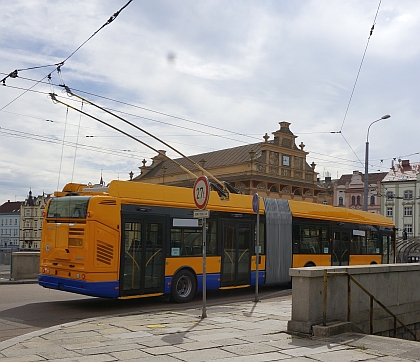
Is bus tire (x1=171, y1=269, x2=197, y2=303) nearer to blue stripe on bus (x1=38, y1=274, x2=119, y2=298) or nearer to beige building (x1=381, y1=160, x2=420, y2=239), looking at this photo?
blue stripe on bus (x1=38, y1=274, x2=119, y2=298)

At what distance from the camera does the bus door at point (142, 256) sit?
13188mm

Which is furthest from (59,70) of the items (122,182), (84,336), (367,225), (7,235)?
(7,235)

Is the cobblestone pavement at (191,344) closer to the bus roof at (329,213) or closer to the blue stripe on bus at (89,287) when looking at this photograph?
the blue stripe on bus at (89,287)

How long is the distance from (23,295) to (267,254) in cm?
725

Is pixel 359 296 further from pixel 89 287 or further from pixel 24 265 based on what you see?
pixel 24 265

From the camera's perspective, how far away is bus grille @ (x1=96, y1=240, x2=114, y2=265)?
1266 cm

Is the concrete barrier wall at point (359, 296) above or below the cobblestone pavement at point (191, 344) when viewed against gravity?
above

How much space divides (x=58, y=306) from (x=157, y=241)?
2.78 meters

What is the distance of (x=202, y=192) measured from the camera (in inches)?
445

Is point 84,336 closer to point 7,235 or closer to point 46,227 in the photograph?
point 46,227

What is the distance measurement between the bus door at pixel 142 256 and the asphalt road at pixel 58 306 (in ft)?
1.76

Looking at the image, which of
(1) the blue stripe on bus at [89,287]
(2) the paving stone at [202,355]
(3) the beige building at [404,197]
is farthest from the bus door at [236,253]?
(3) the beige building at [404,197]

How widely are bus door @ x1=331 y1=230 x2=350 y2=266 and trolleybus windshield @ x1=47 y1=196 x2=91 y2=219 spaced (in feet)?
35.1

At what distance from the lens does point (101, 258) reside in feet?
41.6
